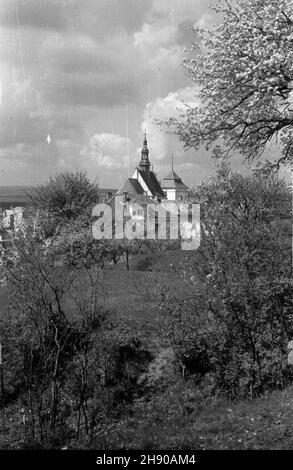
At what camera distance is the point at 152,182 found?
5758 inches

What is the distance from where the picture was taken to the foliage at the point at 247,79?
1526 cm

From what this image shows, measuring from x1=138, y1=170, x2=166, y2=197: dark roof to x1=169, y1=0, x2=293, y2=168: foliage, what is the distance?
122274 millimetres

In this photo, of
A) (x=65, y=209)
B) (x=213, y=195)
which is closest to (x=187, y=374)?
(x=213, y=195)

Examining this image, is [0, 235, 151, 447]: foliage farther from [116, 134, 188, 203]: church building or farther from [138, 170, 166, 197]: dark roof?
[138, 170, 166, 197]: dark roof

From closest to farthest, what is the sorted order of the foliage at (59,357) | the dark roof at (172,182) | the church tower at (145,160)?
the foliage at (59,357)
the church tower at (145,160)
the dark roof at (172,182)

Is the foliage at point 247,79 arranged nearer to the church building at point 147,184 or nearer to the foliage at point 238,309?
the foliage at point 238,309

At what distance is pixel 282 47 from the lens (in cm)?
1514

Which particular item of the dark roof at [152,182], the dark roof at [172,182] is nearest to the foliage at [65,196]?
the dark roof at [152,182]

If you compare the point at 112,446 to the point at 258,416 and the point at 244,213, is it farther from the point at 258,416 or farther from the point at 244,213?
the point at 244,213

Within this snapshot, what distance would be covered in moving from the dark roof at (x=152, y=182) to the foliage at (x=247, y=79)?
12227 cm

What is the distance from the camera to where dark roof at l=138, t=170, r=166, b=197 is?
14275 centimetres

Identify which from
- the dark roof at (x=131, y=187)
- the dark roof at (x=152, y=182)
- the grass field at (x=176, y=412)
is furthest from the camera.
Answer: the dark roof at (x=152, y=182)
